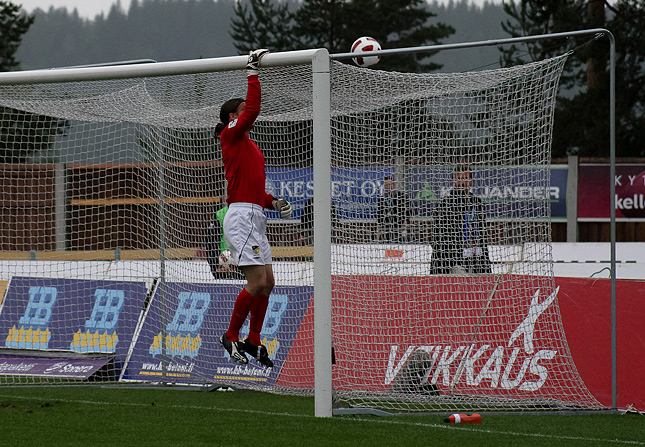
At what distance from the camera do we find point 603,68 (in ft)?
75.2

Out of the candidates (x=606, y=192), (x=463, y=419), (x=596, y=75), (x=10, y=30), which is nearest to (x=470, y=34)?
(x=596, y=75)

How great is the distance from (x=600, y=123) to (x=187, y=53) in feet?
136

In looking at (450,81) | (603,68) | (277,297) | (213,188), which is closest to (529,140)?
(450,81)

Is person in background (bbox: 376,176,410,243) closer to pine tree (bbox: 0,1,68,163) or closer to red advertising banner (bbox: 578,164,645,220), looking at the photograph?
pine tree (bbox: 0,1,68,163)

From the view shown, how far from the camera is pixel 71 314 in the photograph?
9.20 m

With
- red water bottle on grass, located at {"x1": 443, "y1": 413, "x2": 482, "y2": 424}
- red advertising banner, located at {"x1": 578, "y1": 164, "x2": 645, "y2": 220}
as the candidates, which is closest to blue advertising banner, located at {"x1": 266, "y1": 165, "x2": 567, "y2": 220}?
red water bottle on grass, located at {"x1": 443, "y1": 413, "x2": 482, "y2": 424}

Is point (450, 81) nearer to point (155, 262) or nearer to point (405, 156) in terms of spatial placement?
point (405, 156)

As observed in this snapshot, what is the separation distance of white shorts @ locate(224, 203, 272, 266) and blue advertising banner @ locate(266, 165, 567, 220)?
0.90 m

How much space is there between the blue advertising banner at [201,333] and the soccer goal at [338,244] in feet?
0.07

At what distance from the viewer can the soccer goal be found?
6.93 meters

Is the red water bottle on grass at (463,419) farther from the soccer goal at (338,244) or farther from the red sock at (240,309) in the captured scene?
the red sock at (240,309)

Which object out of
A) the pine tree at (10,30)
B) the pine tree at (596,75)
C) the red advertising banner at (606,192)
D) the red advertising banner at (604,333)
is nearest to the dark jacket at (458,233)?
the red advertising banner at (604,333)

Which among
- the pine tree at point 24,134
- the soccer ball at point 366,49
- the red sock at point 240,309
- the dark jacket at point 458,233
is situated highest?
the soccer ball at point 366,49

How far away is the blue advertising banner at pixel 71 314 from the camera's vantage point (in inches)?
351
